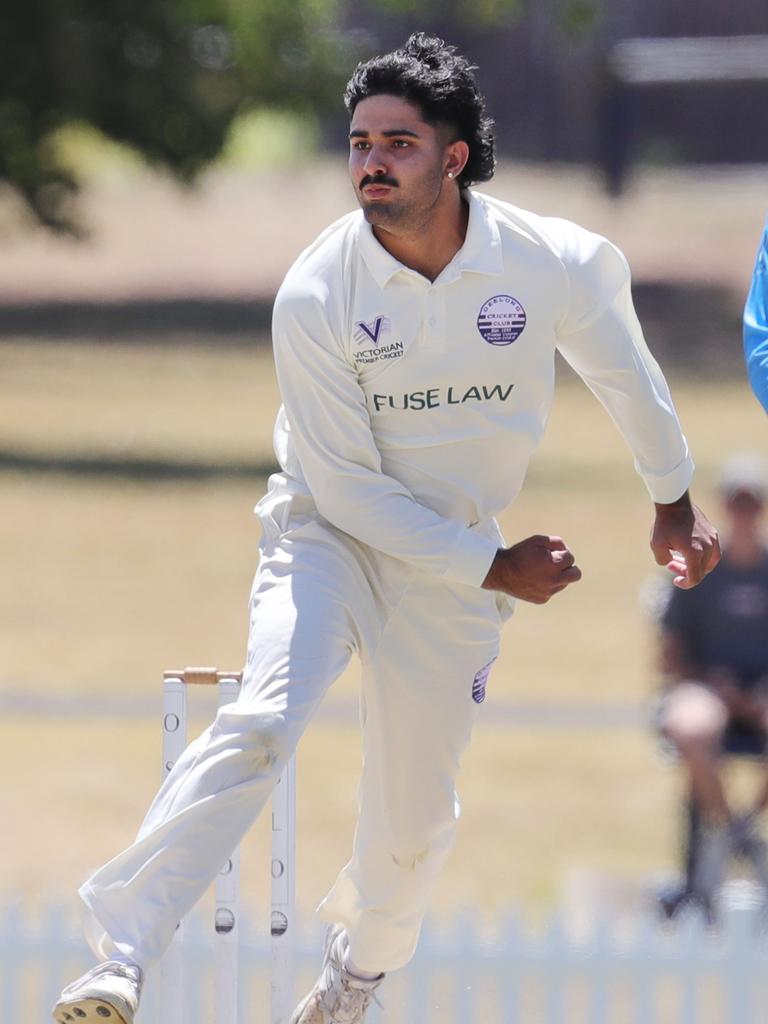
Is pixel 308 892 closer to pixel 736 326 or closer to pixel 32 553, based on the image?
pixel 32 553

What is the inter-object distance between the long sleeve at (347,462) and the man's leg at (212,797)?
0.75 feet

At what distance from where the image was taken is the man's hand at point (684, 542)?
14.4ft

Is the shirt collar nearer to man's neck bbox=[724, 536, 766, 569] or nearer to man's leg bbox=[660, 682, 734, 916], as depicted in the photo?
man's leg bbox=[660, 682, 734, 916]

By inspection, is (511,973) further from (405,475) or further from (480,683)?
(405,475)

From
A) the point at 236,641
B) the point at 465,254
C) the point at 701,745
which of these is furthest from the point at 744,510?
the point at 236,641

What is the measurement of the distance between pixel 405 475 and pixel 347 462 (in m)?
0.15

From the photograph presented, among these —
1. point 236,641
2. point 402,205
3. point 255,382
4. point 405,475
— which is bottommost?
point 255,382

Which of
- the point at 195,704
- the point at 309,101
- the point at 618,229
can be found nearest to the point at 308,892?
the point at 195,704

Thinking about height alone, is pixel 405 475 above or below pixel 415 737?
above

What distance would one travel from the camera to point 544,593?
4137 mm

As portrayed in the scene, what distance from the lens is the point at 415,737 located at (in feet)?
14.2

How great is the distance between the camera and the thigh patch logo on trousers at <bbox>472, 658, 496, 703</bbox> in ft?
14.4

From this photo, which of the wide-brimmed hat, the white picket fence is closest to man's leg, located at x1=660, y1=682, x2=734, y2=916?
the wide-brimmed hat

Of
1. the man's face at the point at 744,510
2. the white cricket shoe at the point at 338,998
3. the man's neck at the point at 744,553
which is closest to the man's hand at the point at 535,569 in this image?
the white cricket shoe at the point at 338,998
